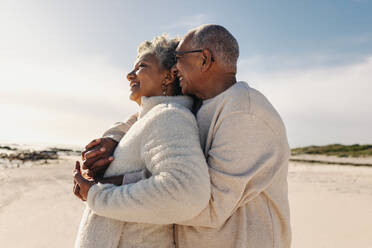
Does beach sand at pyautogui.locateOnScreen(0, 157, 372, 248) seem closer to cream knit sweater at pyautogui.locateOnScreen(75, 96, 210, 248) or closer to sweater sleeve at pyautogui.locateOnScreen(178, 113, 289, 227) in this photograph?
sweater sleeve at pyautogui.locateOnScreen(178, 113, 289, 227)

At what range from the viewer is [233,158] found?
5.87 feet

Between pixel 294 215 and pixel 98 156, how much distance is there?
5964mm

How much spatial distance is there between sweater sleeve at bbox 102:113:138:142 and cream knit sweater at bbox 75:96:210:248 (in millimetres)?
567

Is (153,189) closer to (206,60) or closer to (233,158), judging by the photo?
(233,158)

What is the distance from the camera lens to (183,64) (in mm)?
2184

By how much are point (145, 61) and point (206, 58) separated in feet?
1.48

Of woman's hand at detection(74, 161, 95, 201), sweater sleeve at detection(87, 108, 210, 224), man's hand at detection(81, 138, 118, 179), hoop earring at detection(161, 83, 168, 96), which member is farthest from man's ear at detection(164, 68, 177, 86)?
woman's hand at detection(74, 161, 95, 201)

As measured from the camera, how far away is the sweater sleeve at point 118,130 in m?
2.50

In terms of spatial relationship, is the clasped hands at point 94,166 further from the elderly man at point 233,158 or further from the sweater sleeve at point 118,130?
the sweater sleeve at point 118,130

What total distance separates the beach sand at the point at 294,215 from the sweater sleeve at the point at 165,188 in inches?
170

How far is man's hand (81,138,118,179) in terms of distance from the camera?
1989 millimetres

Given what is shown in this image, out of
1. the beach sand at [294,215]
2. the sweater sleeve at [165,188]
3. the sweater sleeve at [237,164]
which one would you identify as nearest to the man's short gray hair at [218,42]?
the sweater sleeve at [237,164]

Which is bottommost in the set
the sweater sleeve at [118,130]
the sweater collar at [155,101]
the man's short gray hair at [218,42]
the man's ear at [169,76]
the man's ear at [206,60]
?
the sweater sleeve at [118,130]

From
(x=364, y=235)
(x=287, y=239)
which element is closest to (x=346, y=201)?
(x=364, y=235)
